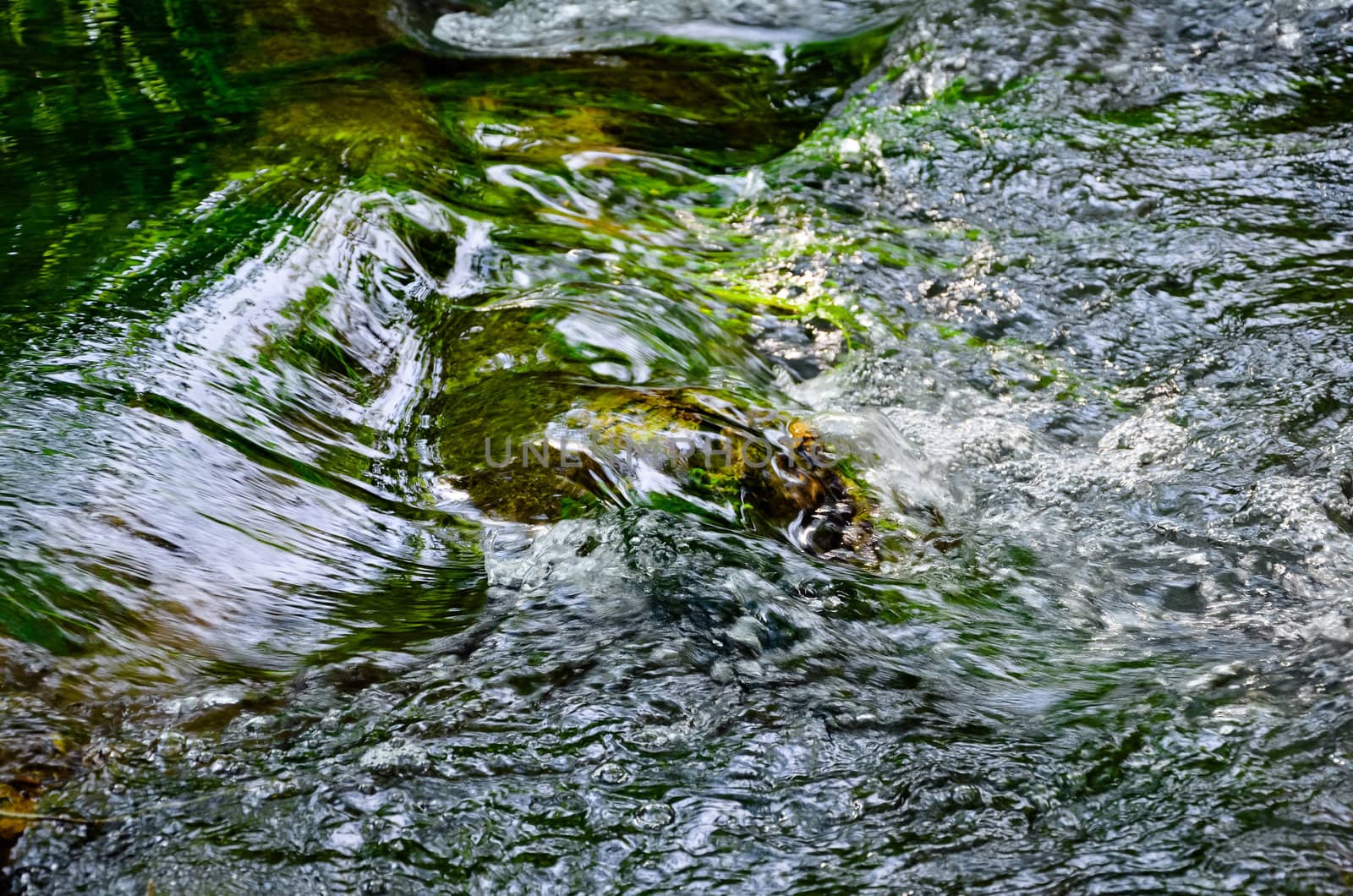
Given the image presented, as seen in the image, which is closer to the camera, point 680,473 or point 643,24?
point 680,473

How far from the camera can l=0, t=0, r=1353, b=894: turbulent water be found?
87.0 inches

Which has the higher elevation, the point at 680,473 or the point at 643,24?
the point at 643,24

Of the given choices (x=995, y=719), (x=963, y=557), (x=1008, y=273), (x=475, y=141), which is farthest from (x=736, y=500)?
(x=475, y=141)

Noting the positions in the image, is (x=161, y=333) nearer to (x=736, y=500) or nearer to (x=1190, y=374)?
(x=736, y=500)

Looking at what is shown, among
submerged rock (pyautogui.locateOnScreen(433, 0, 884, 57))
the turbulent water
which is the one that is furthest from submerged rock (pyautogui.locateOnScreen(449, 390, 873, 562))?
submerged rock (pyautogui.locateOnScreen(433, 0, 884, 57))

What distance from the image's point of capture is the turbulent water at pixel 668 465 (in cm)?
221

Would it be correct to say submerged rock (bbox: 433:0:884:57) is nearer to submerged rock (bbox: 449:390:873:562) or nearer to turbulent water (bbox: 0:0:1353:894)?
turbulent water (bbox: 0:0:1353:894)

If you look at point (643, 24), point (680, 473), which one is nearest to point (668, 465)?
point (680, 473)

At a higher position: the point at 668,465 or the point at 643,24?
the point at 643,24

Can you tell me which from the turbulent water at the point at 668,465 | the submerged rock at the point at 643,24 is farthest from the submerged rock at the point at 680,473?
the submerged rock at the point at 643,24

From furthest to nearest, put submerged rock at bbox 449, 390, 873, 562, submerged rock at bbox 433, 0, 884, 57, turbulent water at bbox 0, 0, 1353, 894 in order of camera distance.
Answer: submerged rock at bbox 433, 0, 884, 57, submerged rock at bbox 449, 390, 873, 562, turbulent water at bbox 0, 0, 1353, 894

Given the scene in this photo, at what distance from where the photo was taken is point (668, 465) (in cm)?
342

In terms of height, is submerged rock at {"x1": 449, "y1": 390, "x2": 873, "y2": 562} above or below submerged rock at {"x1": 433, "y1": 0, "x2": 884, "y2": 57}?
below

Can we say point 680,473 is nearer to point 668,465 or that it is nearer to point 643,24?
point 668,465
